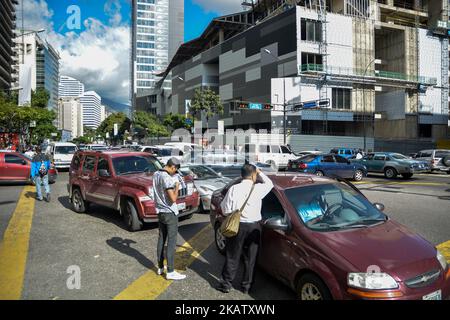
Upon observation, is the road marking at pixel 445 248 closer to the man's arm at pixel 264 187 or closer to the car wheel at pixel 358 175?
the man's arm at pixel 264 187

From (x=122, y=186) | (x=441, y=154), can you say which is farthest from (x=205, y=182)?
(x=441, y=154)

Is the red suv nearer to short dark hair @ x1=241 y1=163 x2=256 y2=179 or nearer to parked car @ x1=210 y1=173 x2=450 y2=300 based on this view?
short dark hair @ x1=241 y1=163 x2=256 y2=179

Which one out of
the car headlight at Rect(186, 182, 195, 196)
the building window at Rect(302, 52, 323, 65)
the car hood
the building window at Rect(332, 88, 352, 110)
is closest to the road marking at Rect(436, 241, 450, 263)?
the car hood

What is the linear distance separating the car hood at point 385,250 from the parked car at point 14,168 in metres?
14.5

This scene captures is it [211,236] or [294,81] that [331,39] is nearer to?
[294,81]

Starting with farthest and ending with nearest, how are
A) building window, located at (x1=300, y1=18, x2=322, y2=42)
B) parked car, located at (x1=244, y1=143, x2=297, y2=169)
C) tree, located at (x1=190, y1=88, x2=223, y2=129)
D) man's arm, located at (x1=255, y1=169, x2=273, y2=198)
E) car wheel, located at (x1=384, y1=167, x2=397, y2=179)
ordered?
tree, located at (x1=190, y1=88, x2=223, y2=129) → building window, located at (x1=300, y1=18, x2=322, y2=42) → parked car, located at (x1=244, y1=143, x2=297, y2=169) → car wheel, located at (x1=384, y1=167, x2=397, y2=179) → man's arm, located at (x1=255, y1=169, x2=273, y2=198)

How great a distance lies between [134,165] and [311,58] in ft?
142

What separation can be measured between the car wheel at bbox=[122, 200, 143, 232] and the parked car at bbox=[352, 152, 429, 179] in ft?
52.0

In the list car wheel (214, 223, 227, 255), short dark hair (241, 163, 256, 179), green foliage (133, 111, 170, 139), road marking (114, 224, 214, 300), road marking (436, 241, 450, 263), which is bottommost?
road marking (114, 224, 214, 300)

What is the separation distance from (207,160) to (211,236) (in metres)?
8.38

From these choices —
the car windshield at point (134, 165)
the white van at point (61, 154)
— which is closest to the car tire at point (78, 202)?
the car windshield at point (134, 165)

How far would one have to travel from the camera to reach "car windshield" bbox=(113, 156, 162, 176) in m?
8.57

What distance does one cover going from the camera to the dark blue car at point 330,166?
58.2 feet

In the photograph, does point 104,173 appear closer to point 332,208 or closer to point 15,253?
point 15,253
